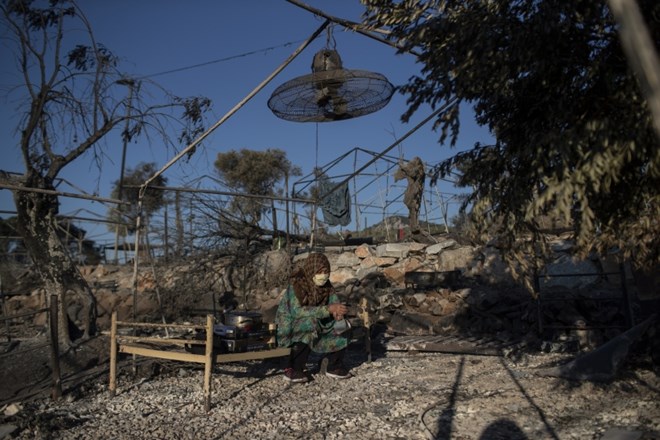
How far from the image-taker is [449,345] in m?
7.52

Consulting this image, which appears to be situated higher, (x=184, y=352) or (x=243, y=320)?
(x=243, y=320)

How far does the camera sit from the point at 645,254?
4.04 meters

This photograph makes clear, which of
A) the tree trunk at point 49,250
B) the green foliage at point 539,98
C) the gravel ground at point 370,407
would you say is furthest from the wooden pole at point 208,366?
the tree trunk at point 49,250

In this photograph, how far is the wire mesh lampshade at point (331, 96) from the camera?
6.08 meters

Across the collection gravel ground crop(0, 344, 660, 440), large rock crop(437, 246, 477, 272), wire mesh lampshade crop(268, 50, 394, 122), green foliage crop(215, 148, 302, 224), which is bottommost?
gravel ground crop(0, 344, 660, 440)

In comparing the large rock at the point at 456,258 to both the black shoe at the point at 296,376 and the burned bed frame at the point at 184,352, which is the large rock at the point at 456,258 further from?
the burned bed frame at the point at 184,352

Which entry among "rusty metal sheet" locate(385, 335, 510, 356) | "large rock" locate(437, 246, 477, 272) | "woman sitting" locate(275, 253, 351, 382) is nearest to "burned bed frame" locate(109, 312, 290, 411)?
"woman sitting" locate(275, 253, 351, 382)

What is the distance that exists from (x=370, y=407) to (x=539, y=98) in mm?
3036

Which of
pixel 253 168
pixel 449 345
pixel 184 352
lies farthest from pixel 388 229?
pixel 253 168

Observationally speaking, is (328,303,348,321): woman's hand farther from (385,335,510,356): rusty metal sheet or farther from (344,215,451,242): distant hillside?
(344,215,451,242): distant hillside

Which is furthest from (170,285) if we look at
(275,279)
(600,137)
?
(600,137)

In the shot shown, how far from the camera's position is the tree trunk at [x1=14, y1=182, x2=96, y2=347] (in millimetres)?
7418

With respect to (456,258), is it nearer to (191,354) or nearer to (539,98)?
(191,354)

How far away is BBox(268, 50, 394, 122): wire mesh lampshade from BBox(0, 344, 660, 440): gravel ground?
318cm
